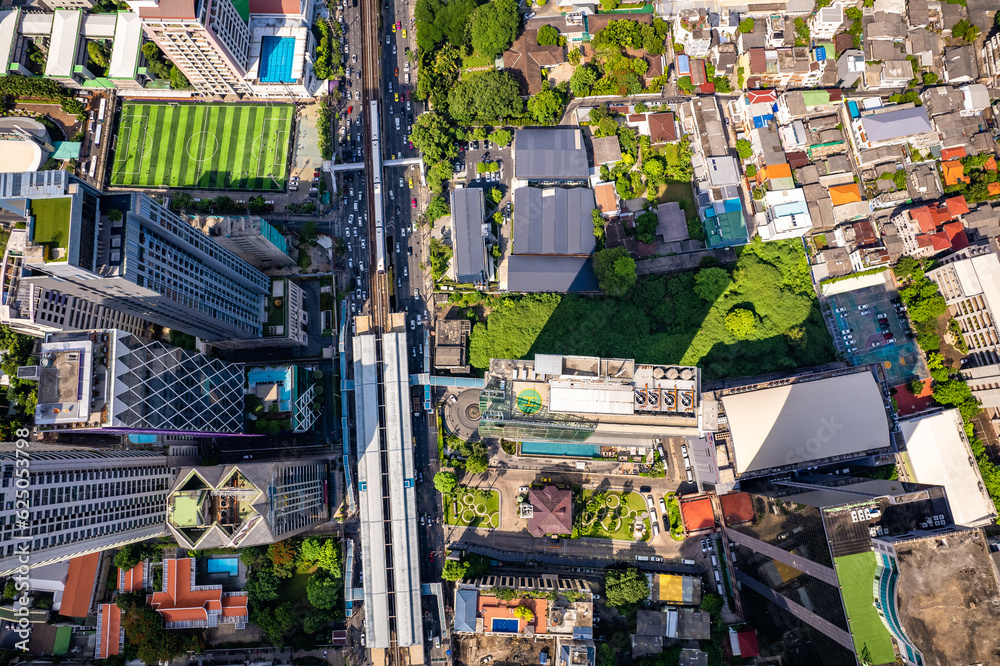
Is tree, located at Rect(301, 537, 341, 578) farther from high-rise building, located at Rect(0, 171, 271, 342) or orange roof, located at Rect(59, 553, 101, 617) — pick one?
high-rise building, located at Rect(0, 171, 271, 342)

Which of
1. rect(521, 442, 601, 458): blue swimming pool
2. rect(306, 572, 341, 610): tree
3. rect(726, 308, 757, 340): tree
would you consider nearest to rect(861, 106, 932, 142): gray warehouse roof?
rect(726, 308, 757, 340): tree

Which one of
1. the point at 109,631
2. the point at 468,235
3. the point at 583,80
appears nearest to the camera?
the point at 109,631

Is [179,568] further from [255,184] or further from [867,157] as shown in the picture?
[867,157]

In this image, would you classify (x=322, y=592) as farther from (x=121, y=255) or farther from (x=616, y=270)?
(x=616, y=270)

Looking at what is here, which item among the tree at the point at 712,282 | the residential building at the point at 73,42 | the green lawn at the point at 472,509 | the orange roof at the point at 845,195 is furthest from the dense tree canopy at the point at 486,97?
the green lawn at the point at 472,509

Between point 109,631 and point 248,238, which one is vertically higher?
point 248,238

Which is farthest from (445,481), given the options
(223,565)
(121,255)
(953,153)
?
(953,153)

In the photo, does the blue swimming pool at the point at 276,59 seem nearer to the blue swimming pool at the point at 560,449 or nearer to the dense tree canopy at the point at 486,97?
the dense tree canopy at the point at 486,97
